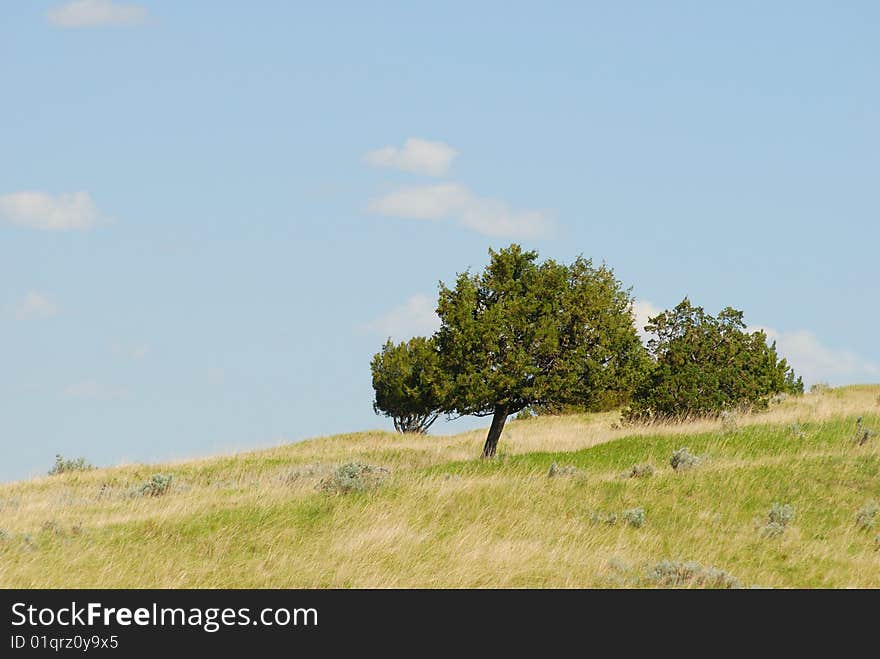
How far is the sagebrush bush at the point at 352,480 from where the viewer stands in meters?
23.7

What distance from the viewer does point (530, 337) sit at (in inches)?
1538

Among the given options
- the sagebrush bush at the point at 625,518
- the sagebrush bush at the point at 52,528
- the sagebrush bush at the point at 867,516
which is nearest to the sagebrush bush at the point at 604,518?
the sagebrush bush at the point at 625,518

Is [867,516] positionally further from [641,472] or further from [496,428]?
[496,428]

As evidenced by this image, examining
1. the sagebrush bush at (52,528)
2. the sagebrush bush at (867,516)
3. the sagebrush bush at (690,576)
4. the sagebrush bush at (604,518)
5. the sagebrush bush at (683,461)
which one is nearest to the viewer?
the sagebrush bush at (690,576)

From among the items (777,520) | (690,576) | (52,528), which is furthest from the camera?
(777,520)

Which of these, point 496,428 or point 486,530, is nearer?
point 486,530

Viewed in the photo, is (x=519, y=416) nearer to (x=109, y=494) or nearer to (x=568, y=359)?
(x=568, y=359)

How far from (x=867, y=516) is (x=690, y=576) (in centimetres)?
726

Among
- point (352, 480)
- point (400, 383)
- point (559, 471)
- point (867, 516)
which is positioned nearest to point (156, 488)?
point (352, 480)

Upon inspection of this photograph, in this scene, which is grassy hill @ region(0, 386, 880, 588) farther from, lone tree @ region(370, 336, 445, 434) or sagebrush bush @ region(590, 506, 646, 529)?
lone tree @ region(370, 336, 445, 434)

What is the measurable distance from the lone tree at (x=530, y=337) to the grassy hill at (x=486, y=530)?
8.41m

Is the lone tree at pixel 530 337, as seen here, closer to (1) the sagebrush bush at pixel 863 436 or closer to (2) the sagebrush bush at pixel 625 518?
(1) the sagebrush bush at pixel 863 436

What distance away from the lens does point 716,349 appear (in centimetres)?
4653
